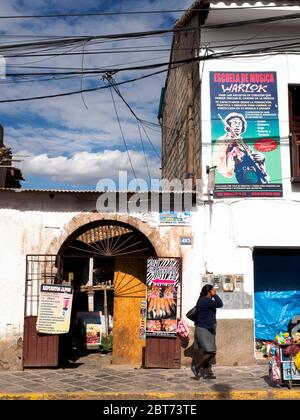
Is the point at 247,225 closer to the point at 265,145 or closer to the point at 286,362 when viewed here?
the point at 265,145

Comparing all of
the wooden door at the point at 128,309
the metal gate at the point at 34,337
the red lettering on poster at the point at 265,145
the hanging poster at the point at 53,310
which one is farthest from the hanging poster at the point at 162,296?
the red lettering on poster at the point at 265,145

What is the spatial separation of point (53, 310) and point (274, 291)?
491cm

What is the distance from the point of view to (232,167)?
10602 mm

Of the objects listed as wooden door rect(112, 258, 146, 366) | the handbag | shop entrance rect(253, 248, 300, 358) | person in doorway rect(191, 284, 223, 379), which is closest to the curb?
person in doorway rect(191, 284, 223, 379)

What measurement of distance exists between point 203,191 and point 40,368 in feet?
16.5

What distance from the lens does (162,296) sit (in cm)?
1006

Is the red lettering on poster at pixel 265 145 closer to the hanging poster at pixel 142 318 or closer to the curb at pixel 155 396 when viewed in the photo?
the hanging poster at pixel 142 318

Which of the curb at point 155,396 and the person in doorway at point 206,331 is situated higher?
the person in doorway at point 206,331

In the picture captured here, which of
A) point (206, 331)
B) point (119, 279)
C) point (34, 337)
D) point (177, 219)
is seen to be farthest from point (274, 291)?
point (34, 337)

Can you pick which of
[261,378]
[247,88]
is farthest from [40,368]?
[247,88]

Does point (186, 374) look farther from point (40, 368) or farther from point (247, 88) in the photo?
point (247, 88)

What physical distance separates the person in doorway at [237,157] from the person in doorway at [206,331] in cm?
276

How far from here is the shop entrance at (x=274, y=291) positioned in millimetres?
10695

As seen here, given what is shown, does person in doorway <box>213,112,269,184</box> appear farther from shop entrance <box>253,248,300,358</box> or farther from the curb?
the curb
